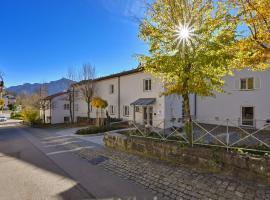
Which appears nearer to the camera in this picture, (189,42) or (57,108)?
(189,42)

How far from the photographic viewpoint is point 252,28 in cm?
863

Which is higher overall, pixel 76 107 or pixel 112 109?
pixel 76 107

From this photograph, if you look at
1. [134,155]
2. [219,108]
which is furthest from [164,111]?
[134,155]

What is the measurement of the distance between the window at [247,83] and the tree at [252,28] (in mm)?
9195

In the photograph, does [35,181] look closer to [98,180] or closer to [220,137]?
[98,180]

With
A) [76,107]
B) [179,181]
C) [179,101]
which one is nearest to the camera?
[179,181]

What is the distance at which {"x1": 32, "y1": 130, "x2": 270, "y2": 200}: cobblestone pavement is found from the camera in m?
5.13

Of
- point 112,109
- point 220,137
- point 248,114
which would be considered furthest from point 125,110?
point 220,137

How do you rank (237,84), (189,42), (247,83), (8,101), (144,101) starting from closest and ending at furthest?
1. (189,42)
2. (247,83)
3. (237,84)
4. (144,101)
5. (8,101)

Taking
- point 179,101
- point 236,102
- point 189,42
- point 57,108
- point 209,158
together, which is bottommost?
point 209,158

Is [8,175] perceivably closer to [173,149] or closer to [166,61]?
[173,149]

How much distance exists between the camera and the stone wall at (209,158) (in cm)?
553

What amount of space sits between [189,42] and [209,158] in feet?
15.1

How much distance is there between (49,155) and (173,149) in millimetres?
6929
